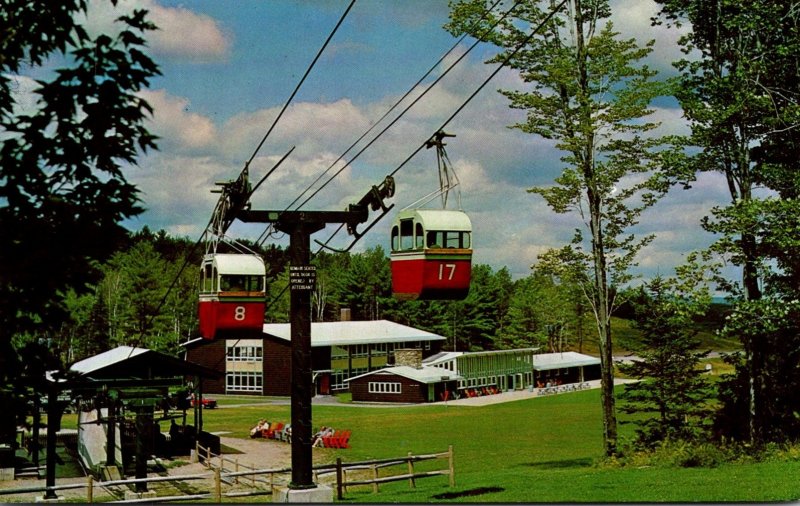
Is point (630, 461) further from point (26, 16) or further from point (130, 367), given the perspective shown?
point (26, 16)

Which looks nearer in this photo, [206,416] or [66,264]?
[66,264]

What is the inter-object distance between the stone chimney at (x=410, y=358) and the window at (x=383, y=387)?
1857 millimetres

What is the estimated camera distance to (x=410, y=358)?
42.5 meters

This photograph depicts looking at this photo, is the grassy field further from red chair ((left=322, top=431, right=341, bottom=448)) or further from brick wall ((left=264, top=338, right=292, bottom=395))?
brick wall ((left=264, top=338, right=292, bottom=395))

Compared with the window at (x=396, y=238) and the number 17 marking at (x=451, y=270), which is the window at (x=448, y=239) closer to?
the number 17 marking at (x=451, y=270)

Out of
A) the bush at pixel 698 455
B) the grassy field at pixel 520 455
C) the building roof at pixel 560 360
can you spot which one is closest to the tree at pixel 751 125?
the bush at pixel 698 455

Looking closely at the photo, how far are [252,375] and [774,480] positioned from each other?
34048 mm

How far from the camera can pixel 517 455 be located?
27.1 metres

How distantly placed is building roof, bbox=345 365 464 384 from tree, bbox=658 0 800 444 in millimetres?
24832

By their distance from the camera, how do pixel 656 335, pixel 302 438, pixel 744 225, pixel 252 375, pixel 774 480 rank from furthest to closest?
pixel 252 375 → pixel 656 335 → pixel 744 225 → pixel 774 480 → pixel 302 438

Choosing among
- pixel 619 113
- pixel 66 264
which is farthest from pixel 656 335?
pixel 66 264

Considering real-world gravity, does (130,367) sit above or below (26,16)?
below

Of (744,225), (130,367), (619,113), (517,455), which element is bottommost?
(517,455)

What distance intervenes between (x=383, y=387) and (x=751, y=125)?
96.4 feet
